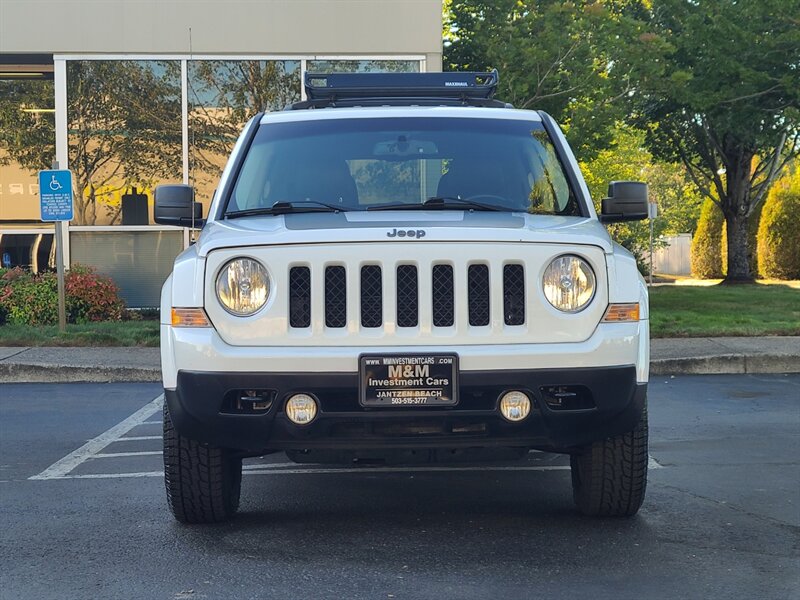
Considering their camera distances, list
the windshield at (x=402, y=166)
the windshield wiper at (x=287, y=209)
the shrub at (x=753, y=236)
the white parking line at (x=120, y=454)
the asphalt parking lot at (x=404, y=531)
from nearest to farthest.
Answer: the asphalt parking lot at (x=404, y=531)
the windshield wiper at (x=287, y=209)
the windshield at (x=402, y=166)
the white parking line at (x=120, y=454)
the shrub at (x=753, y=236)

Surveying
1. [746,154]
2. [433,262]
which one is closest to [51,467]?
[433,262]

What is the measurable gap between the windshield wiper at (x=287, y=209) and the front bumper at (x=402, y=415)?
1030 millimetres

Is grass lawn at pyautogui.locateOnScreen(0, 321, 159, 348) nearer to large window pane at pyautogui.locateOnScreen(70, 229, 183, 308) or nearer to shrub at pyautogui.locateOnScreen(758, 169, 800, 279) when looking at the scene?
large window pane at pyautogui.locateOnScreen(70, 229, 183, 308)

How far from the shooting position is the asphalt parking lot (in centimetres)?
446

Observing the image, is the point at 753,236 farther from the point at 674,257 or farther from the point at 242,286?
the point at 242,286

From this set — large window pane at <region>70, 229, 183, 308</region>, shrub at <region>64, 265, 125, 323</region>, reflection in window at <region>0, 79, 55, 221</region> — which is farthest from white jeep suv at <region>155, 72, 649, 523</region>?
reflection in window at <region>0, 79, 55, 221</region>

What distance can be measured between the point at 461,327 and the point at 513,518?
1.22 m

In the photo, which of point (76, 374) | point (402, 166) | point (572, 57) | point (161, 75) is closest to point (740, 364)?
point (76, 374)

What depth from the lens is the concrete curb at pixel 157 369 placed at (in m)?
11.8

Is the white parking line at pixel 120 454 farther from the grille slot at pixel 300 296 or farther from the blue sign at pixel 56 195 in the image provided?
the blue sign at pixel 56 195

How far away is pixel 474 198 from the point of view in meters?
5.89

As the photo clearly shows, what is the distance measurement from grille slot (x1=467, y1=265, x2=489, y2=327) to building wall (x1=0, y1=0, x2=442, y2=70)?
42.1 feet

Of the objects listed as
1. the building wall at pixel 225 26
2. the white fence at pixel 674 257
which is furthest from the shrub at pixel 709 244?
the building wall at pixel 225 26

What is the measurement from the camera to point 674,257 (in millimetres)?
49844
